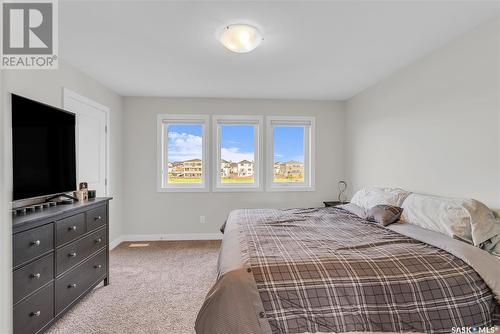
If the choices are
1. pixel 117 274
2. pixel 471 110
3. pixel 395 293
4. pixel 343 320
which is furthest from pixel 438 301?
pixel 117 274

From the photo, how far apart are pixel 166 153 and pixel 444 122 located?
3796 mm

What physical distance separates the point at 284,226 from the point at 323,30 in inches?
69.3

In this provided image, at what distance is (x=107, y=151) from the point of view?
3.73 meters

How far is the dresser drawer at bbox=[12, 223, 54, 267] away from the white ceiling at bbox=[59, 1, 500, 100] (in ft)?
5.31

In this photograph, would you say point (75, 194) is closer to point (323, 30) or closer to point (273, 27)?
point (273, 27)

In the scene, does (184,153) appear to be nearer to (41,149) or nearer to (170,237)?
(170,237)

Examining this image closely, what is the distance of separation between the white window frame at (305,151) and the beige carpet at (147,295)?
5.07 feet

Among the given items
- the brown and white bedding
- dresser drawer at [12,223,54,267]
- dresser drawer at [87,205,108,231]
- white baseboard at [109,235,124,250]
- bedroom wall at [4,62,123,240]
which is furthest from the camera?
white baseboard at [109,235,124,250]

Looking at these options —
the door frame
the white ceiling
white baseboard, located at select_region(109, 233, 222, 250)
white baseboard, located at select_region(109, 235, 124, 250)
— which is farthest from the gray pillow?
white baseboard, located at select_region(109, 235, 124, 250)

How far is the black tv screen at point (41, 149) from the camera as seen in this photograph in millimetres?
1864

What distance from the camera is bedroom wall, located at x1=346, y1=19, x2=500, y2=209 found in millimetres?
2020

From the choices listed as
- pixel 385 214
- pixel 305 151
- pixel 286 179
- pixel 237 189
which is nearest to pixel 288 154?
pixel 305 151

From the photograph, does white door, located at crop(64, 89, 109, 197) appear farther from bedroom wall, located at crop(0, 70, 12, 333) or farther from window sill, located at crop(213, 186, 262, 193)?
bedroom wall, located at crop(0, 70, 12, 333)

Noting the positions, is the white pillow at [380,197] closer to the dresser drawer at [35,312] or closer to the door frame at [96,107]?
the dresser drawer at [35,312]
